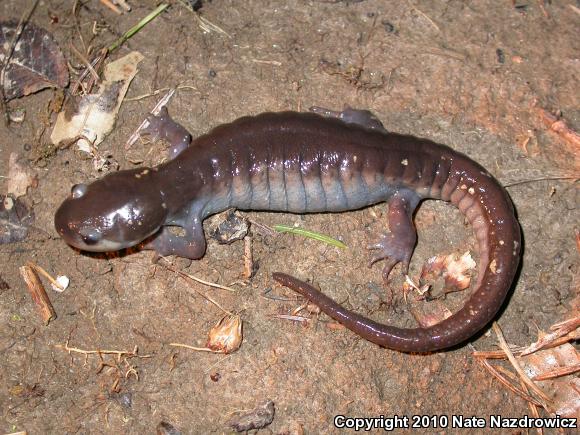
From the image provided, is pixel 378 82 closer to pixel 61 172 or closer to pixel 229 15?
pixel 229 15

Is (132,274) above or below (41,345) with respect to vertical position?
above

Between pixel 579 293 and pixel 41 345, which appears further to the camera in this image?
pixel 579 293

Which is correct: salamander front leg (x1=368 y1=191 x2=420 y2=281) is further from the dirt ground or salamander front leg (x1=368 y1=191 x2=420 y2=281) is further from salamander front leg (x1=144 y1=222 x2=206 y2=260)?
salamander front leg (x1=144 y1=222 x2=206 y2=260)

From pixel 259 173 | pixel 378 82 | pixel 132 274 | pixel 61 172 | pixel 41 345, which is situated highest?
A: pixel 378 82

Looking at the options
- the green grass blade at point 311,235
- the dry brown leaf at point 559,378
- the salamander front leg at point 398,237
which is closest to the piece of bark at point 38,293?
the green grass blade at point 311,235

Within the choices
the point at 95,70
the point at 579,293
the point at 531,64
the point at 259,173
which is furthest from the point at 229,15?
the point at 579,293

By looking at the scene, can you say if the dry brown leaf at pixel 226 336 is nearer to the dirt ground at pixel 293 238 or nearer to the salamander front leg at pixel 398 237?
the dirt ground at pixel 293 238
